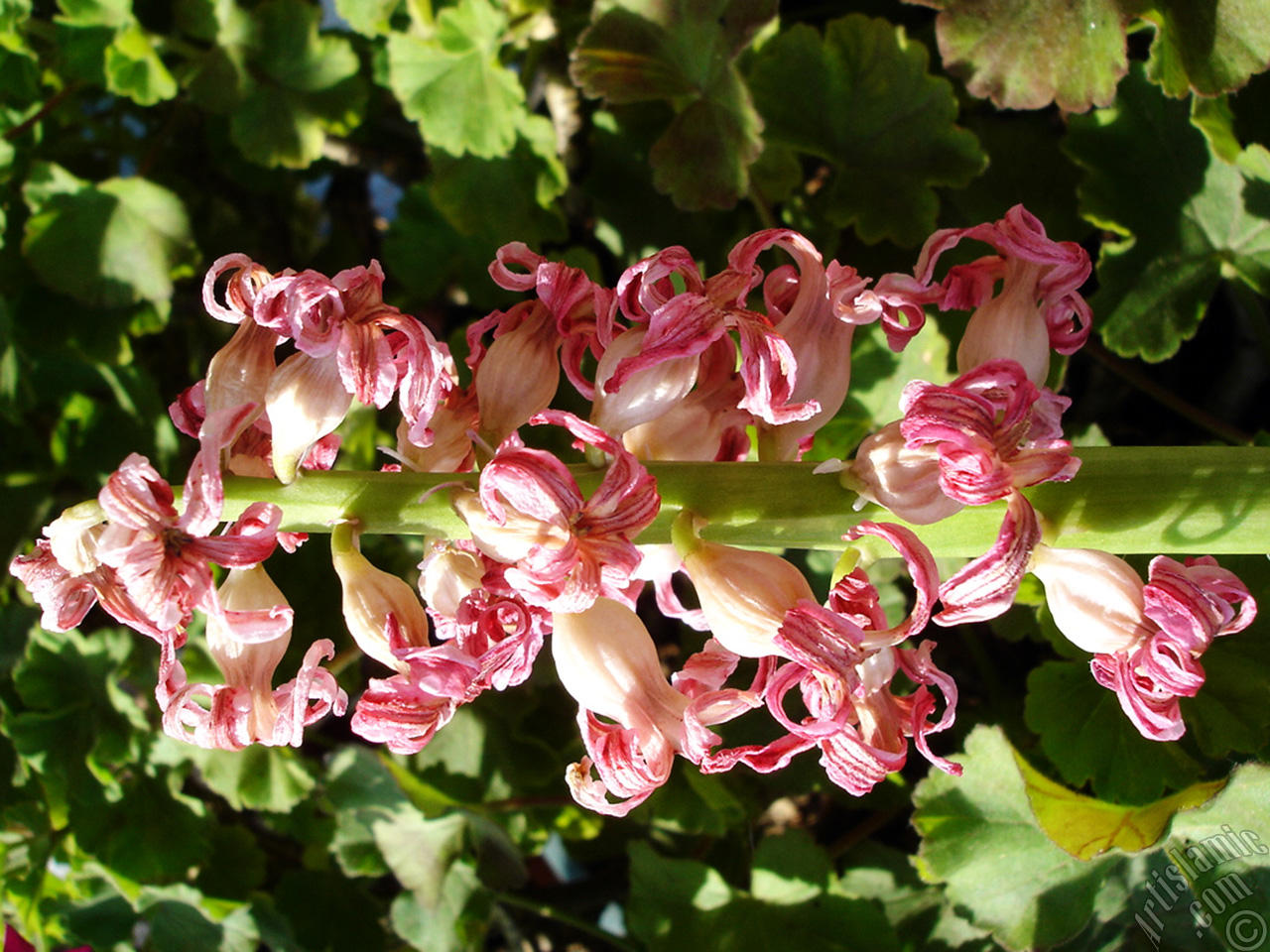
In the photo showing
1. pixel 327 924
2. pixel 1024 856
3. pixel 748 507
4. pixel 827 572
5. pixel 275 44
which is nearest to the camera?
pixel 748 507

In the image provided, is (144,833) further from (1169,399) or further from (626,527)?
(1169,399)

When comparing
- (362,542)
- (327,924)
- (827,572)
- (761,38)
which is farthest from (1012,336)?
(327,924)

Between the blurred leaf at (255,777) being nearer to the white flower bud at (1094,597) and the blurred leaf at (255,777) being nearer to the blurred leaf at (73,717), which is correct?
the blurred leaf at (73,717)

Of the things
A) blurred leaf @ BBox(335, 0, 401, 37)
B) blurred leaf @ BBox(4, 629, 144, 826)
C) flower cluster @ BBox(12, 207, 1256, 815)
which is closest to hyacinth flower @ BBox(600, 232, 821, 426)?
flower cluster @ BBox(12, 207, 1256, 815)

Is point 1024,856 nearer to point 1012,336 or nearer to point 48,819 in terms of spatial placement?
point 1012,336

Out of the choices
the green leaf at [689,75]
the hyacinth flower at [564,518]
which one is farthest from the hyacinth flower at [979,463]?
the green leaf at [689,75]

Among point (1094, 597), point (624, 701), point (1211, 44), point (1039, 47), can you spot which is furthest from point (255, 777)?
point (1211, 44)
